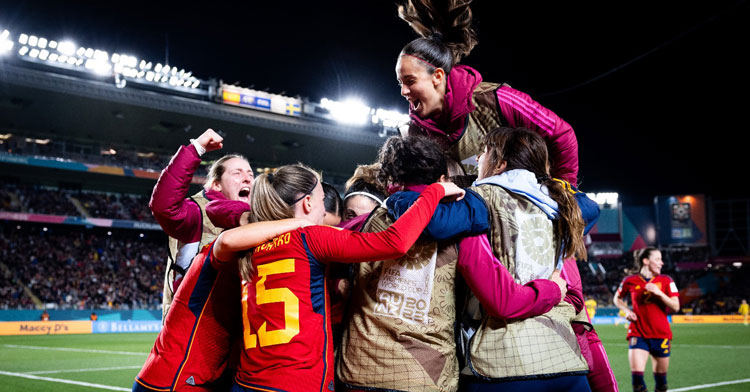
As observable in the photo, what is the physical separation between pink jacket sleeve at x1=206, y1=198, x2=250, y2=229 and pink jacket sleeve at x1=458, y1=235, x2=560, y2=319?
1396 mm

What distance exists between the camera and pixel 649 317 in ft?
30.2

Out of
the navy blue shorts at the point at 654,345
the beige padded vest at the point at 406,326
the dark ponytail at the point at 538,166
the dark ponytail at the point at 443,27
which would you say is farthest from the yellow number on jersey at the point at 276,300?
the navy blue shorts at the point at 654,345

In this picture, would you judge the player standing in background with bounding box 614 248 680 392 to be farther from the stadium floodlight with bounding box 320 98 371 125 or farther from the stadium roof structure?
the stadium floodlight with bounding box 320 98 371 125

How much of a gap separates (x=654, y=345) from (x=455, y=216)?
25.5 feet

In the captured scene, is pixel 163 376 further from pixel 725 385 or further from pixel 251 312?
pixel 725 385

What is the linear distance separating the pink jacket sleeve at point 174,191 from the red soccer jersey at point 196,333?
542 millimetres

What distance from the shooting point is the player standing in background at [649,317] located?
8.77 metres

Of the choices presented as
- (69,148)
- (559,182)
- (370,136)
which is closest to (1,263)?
(69,148)

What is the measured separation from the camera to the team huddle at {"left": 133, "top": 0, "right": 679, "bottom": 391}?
2.58 meters

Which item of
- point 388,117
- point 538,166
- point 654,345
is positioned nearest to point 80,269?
point 388,117

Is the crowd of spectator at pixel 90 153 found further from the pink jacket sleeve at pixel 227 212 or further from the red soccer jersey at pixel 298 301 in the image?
the red soccer jersey at pixel 298 301

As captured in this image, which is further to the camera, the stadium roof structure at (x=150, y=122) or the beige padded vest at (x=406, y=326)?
the stadium roof structure at (x=150, y=122)

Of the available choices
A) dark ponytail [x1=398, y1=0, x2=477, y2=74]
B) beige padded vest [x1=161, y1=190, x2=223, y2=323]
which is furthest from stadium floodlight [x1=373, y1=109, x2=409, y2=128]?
dark ponytail [x1=398, y1=0, x2=477, y2=74]

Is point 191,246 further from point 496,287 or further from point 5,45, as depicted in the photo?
point 5,45
